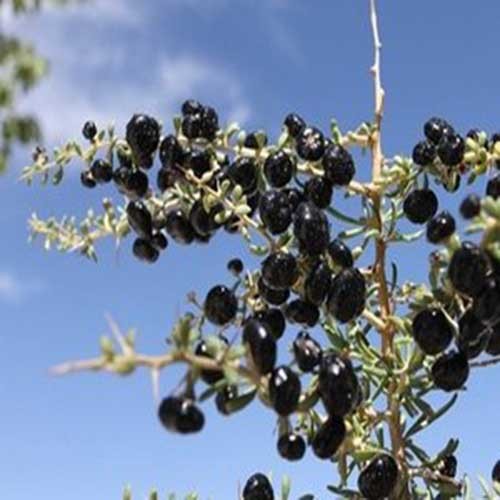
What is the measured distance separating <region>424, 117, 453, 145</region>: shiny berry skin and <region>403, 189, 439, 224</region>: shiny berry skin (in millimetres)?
169

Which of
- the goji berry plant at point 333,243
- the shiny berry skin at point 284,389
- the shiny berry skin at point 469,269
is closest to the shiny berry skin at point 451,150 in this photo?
the goji berry plant at point 333,243

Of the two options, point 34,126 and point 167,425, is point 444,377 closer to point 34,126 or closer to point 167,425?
point 167,425

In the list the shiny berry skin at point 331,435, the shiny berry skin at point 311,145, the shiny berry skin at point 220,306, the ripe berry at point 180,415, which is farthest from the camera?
the shiny berry skin at point 311,145

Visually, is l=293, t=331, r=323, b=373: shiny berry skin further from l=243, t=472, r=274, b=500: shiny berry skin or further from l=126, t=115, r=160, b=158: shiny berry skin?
l=126, t=115, r=160, b=158: shiny berry skin

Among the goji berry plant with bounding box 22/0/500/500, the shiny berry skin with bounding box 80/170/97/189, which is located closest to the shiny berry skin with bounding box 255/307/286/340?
the goji berry plant with bounding box 22/0/500/500

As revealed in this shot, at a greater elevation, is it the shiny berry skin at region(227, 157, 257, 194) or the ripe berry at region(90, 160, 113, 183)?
the ripe berry at region(90, 160, 113, 183)

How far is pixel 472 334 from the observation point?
102 inches

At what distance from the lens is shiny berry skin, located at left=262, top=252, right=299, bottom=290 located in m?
3.10

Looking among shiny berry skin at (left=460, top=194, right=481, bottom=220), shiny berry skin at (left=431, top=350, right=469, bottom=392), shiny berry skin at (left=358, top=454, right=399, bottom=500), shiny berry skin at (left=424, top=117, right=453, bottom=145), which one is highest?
shiny berry skin at (left=424, top=117, right=453, bottom=145)

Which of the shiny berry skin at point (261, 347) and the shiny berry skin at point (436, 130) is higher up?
the shiny berry skin at point (436, 130)

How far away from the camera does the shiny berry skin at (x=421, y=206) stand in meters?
3.36

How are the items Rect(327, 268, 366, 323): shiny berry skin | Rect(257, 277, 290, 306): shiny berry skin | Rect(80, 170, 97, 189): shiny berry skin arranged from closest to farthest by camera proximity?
1. Rect(327, 268, 366, 323): shiny berry skin
2. Rect(257, 277, 290, 306): shiny berry skin
3. Rect(80, 170, 97, 189): shiny berry skin

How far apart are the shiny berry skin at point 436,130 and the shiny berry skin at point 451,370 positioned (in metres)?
0.82

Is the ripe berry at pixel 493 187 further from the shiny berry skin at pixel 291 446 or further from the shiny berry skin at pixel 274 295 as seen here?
the shiny berry skin at pixel 291 446
